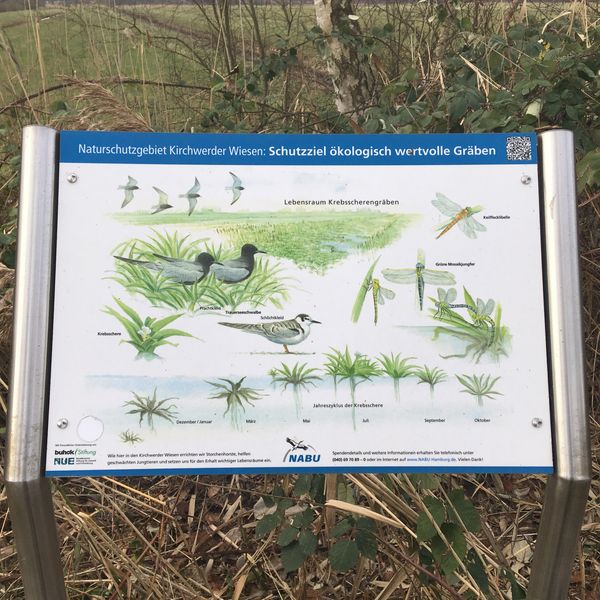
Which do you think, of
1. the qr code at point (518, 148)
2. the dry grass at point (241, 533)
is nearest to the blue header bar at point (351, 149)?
the qr code at point (518, 148)

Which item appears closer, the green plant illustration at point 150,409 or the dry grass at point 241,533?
the green plant illustration at point 150,409

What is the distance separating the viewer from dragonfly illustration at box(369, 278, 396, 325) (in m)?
1.06

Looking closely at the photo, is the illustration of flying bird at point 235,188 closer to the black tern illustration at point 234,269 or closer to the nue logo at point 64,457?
the black tern illustration at point 234,269

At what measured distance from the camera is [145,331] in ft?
3.38

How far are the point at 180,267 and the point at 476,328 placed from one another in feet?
1.82

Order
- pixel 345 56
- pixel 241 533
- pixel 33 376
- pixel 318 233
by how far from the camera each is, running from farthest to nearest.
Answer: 1. pixel 345 56
2. pixel 241 533
3. pixel 318 233
4. pixel 33 376

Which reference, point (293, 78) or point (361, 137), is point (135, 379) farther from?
point (293, 78)

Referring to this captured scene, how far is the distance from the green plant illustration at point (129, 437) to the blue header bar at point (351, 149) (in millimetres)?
497

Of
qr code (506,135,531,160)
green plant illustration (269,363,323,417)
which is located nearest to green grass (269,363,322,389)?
green plant illustration (269,363,323,417)

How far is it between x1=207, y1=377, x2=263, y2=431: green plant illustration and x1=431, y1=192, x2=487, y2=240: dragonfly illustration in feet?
1.48

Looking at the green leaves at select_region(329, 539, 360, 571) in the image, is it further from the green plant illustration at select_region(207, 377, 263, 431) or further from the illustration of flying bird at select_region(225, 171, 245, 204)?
the illustration of flying bird at select_region(225, 171, 245, 204)

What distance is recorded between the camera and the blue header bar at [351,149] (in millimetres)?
1078

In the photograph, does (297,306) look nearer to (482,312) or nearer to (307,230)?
(307,230)

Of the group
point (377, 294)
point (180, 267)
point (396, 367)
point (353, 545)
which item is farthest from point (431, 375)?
point (180, 267)
